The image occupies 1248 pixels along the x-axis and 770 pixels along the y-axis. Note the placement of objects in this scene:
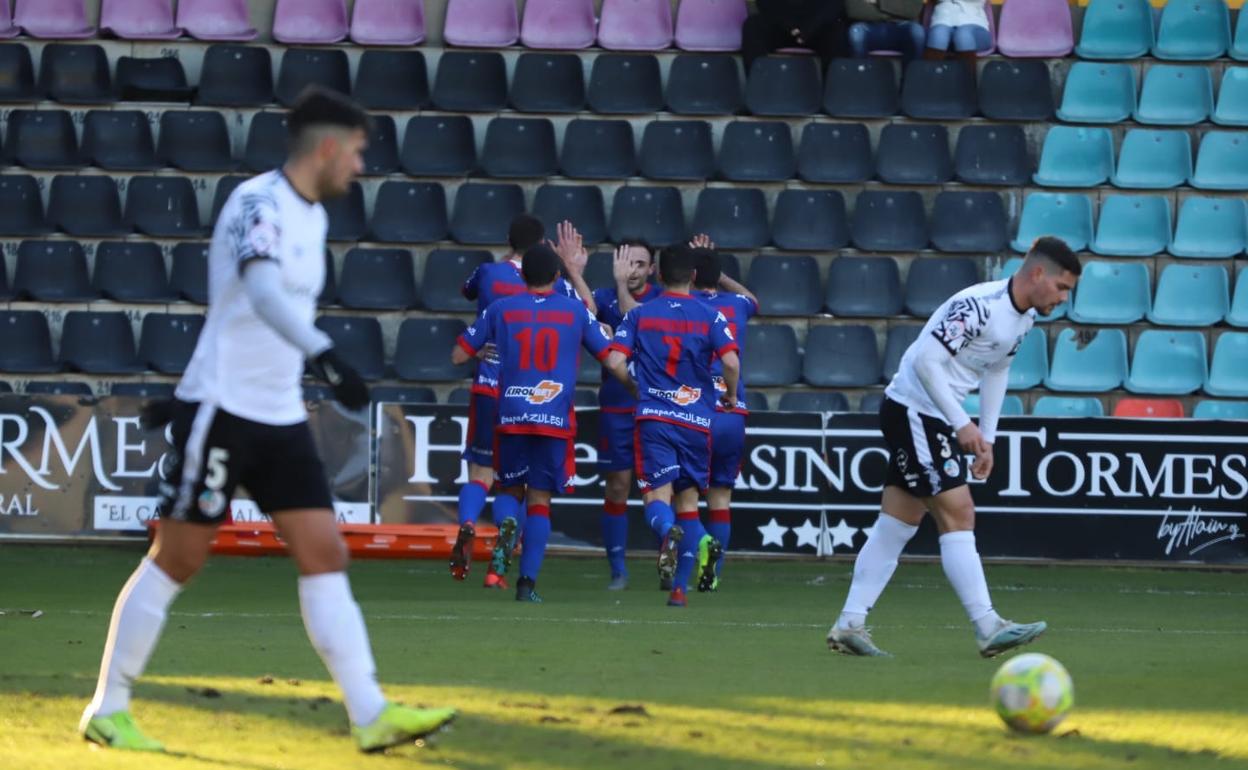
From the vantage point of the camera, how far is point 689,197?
16141 mm

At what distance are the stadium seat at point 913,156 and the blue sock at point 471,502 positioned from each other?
18.4 ft

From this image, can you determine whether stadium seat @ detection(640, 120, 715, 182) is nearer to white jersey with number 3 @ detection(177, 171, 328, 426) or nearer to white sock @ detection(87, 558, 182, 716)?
white jersey with number 3 @ detection(177, 171, 328, 426)

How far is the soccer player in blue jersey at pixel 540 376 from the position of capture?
36.9 feet

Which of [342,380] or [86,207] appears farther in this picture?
[86,207]

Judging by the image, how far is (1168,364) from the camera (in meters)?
15.6

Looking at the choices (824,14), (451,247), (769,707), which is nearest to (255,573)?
(451,247)

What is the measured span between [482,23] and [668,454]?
21.6 ft

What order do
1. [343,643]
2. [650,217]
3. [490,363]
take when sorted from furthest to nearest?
[650,217] → [490,363] → [343,643]

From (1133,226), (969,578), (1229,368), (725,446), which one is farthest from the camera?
(1133,226)

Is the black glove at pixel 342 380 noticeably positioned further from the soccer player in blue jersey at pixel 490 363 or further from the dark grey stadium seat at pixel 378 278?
the dark grey stadium seat at pixel 378 278

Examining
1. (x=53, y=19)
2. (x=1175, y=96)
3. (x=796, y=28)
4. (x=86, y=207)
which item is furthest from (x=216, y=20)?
(x=1175, y=96)

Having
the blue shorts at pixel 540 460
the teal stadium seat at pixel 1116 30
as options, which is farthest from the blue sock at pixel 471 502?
the teal stadium seat at pixel 1116 30

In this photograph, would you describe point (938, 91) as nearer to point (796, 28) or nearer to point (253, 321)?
point (796, 28)

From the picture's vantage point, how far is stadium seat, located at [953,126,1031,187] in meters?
16.1
